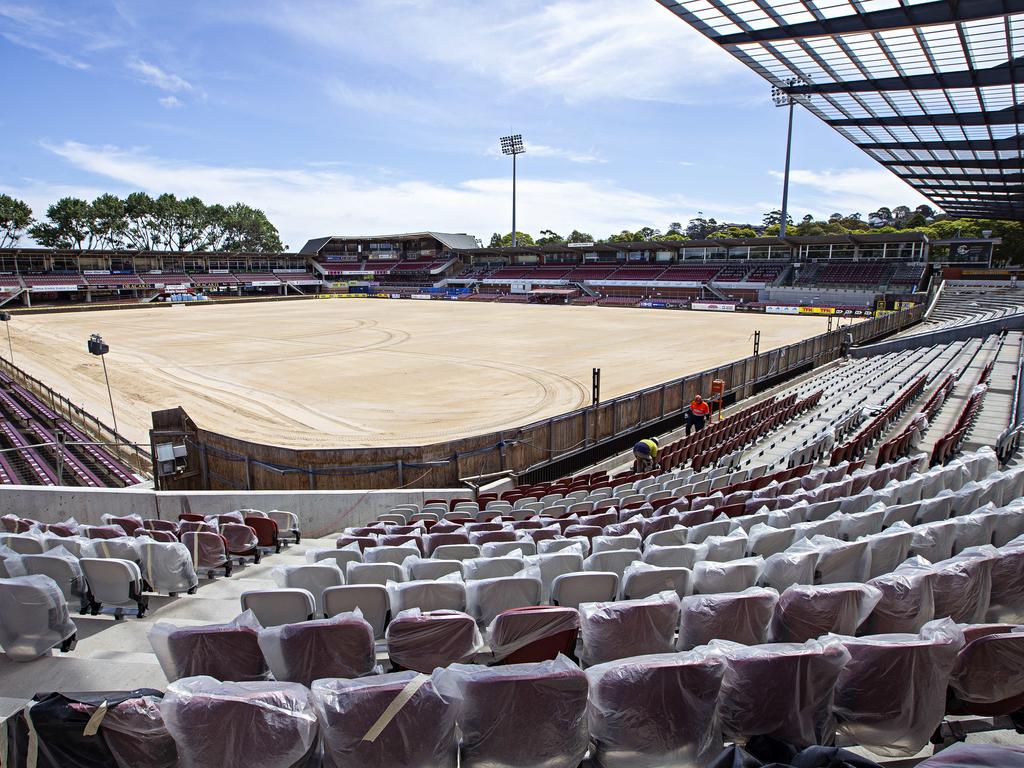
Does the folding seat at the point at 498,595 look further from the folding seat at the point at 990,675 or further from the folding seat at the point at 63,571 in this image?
the folding seat at the point at 63,571

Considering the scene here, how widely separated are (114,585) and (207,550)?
1483 mm

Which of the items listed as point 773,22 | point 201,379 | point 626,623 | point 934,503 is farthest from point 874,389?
point 201,379

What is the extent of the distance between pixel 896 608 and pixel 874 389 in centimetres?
1672

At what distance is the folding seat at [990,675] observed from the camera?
323cm

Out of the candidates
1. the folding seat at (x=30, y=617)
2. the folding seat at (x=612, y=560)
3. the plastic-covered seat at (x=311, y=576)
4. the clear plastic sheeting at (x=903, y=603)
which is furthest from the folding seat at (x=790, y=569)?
the folding seat at (x=30, y=617)

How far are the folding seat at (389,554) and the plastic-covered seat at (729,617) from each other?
9.26 ft

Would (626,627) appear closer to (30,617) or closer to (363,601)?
(363,601)

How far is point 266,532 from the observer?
27.8 feet

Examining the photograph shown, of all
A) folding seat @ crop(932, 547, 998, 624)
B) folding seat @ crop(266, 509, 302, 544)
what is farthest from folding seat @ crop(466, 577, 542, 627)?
folding seat @ crop(266, 509, 302, 544)

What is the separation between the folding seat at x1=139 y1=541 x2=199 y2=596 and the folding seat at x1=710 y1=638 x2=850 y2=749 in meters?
5.29

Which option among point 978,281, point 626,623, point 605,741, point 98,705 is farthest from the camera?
point 978,281

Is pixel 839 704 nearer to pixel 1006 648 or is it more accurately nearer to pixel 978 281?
pixel 1006 648

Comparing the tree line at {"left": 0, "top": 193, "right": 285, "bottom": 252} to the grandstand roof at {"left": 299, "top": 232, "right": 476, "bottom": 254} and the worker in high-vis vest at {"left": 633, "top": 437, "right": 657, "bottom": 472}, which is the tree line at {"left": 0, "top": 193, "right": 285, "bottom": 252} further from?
the worker in high-vis vest at {"left": 633, "top": 437, "right": 657, "bottom": 472}

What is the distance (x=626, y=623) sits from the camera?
12.1 ft
